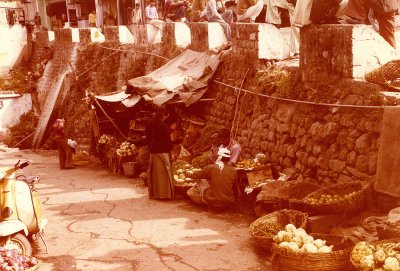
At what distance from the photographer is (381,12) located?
30.5ft

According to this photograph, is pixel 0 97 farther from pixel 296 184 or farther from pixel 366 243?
pixel 366 243

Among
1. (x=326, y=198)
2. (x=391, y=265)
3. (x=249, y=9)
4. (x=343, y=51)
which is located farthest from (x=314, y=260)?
(x=249, y=9)

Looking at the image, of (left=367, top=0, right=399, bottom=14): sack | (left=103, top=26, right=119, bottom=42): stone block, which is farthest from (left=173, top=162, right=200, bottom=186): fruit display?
(left=103, top=26, right=119, bottom=42): stone block

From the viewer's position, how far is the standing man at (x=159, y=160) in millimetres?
10938

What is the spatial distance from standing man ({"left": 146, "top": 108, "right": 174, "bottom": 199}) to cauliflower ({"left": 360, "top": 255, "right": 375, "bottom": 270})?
560 centimetres

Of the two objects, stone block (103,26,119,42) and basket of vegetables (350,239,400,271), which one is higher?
stone block (103,26,119,42)

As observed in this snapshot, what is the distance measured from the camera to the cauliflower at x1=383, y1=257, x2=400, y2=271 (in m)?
5.80

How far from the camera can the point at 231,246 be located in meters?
8.09

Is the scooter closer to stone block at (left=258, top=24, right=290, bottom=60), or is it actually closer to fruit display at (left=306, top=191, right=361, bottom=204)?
fruit display at (left=306, top=191, right=361, bottom=204)

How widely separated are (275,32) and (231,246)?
5.49 metres

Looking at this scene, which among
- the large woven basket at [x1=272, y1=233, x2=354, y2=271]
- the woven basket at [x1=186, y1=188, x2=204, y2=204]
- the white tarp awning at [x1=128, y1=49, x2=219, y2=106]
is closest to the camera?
the large woven basket at [x1=272, y1=233, x2=354, y2=271]

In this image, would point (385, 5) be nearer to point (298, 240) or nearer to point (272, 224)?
point (272, 224)

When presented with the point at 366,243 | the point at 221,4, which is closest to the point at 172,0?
the point at 221,4

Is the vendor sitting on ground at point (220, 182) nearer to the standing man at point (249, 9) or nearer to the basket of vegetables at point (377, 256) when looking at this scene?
the basket of vegetables at point (377, 256)
